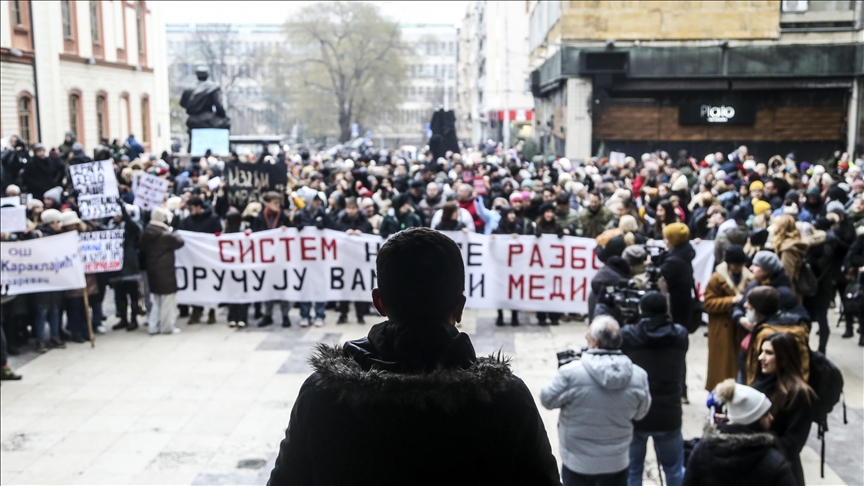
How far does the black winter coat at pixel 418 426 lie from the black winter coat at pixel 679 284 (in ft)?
22.4

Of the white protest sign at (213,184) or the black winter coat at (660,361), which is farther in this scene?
the white protest sign at (213,184)

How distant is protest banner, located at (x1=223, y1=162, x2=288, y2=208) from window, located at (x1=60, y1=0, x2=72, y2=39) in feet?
80.1

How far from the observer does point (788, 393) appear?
18.2ft

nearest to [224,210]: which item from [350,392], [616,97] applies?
[350,392]

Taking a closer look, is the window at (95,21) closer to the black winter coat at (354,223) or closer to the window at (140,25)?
the window at (140,25)

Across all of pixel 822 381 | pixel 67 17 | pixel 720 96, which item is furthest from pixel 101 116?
pixel 822 381

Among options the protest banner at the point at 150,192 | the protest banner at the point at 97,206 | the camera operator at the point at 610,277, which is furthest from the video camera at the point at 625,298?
the protest banner at the point at 150,192

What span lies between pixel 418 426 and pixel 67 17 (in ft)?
122

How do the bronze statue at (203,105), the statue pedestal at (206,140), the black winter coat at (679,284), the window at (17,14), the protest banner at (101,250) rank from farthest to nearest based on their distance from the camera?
the window at (17,14) < the statue pedestal at (206,140) < the bronze statue at (203,105) < the protest banner at (101,250) < the black winter coat at (679,284)

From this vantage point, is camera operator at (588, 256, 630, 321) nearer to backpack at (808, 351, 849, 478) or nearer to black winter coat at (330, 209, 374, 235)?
backpack at (808, 351, 849, 478)

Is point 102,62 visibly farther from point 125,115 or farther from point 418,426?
point 418,426

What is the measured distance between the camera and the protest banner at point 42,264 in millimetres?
11523

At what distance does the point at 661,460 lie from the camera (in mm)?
6793

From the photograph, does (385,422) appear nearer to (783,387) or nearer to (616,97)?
(783,387)
